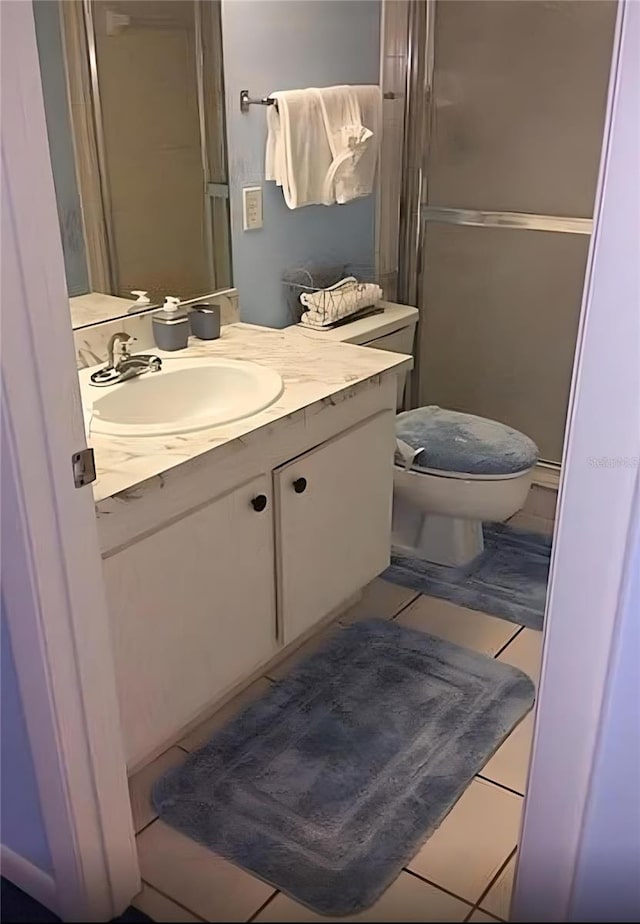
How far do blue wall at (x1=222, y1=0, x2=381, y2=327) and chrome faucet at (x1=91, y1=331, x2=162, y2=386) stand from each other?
20.6 inches

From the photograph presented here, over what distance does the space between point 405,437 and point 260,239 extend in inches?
27.8

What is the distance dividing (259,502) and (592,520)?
953 millimetres

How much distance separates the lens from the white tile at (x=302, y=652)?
88.8 inches

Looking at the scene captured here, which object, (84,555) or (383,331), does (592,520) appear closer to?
(84,555)

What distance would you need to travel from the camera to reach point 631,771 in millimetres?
1149

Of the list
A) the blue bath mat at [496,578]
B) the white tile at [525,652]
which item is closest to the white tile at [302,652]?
the blue bath mat at [496,578]

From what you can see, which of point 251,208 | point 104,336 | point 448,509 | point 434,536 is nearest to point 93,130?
point 104,336

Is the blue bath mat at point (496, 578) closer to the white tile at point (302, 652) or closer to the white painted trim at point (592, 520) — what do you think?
the white tile at point (302, 652)

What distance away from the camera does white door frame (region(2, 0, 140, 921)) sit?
3.65 feet

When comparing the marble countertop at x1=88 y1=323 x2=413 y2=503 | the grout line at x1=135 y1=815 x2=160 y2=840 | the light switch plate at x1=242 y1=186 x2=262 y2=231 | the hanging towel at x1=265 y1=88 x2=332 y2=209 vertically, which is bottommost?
the grout line at x1=135 y1=815 x2=160 y2=840

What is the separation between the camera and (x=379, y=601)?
258 cm

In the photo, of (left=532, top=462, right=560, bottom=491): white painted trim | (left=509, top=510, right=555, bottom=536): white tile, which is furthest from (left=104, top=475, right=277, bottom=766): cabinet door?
(left=532, top=462, right=560, bottom=491): white painted trim

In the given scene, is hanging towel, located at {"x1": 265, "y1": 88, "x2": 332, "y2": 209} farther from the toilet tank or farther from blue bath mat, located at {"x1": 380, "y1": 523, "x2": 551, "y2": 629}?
blue bath mat, located at {"x1": 380, "y1": 523, "x2": 551, "y2": 629}

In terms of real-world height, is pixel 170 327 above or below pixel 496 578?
above
